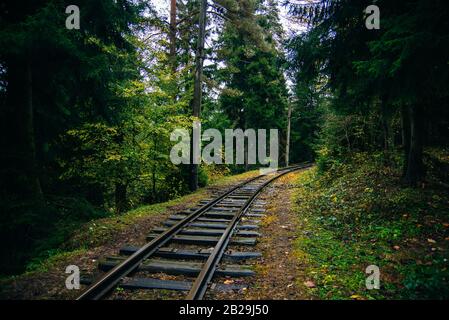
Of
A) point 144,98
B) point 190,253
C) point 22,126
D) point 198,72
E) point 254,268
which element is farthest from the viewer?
point 198,72

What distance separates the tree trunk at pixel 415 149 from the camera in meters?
7.68

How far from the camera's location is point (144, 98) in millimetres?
10484

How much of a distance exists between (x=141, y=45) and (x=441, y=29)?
9.75m

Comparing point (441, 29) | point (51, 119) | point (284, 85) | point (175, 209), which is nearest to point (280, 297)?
point (441, 29)

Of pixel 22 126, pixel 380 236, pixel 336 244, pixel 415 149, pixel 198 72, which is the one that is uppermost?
pixel 198 72

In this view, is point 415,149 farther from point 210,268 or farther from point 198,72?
point 198,72

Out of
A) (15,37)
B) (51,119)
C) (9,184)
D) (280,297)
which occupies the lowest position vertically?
(280,297)

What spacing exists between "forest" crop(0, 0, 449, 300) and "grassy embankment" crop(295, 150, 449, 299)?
0.82ft

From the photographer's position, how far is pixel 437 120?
10.5m

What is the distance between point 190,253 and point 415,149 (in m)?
6.99

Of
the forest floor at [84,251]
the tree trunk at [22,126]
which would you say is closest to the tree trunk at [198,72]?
the forest floor at [84,251]

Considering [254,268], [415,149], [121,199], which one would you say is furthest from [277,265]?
[121,199]
